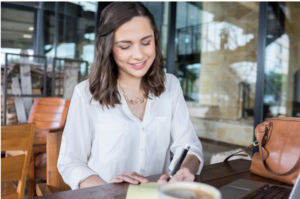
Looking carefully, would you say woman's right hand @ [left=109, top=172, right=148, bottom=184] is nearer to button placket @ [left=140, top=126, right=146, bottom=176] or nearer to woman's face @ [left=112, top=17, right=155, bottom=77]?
button placket @ [left=140, top=126, right=146, bottom=176]

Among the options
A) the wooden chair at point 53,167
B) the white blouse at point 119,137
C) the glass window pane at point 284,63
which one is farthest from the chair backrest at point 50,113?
the glass window pane at point 284,63

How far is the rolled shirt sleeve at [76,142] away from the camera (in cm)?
100

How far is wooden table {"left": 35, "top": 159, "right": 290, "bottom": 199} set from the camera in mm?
707

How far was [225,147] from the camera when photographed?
12.7ft

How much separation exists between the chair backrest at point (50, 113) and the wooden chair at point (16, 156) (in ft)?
5.59

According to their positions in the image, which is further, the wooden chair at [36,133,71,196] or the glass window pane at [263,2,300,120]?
the glass window pane at [263,2,300,120]

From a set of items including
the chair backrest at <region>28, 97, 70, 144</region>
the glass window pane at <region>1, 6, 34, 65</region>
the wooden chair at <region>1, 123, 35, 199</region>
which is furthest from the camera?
the glass window pane at <region>1, 6, 34, 65</region>

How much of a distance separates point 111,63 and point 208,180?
0.69 m

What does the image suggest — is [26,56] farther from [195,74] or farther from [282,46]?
[282,46]

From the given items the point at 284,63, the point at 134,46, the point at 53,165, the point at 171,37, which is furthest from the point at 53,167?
the point at 284,63

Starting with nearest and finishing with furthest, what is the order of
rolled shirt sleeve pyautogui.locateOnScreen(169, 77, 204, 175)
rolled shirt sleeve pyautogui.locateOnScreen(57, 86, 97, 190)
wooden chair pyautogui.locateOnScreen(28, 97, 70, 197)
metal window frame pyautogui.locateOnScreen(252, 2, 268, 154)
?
rolled shirt sleeve pyautogui.locateOnScreen(57, 86, 97, 190)
rolled shirt sleeve pyautogui.locateOnScreen(169, 77, 204, 175)
metal window frame pyautogui.locateOnScreen(252, 2, 268, 154)
wooden chair pyautogui.locateOnScreen(28, 97, 70, 197)

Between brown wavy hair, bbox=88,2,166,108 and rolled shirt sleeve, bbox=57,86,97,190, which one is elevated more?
brown wavy hair, bbox=88,2,166,108

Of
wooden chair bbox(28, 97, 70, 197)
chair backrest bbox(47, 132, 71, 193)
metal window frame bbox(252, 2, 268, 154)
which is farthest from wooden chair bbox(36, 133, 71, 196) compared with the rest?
metal window frame bbox(252, 2, 268, 154)

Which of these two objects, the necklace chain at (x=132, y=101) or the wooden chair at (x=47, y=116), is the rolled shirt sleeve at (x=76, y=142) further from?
the wooden chair at (x=47, y=116)
